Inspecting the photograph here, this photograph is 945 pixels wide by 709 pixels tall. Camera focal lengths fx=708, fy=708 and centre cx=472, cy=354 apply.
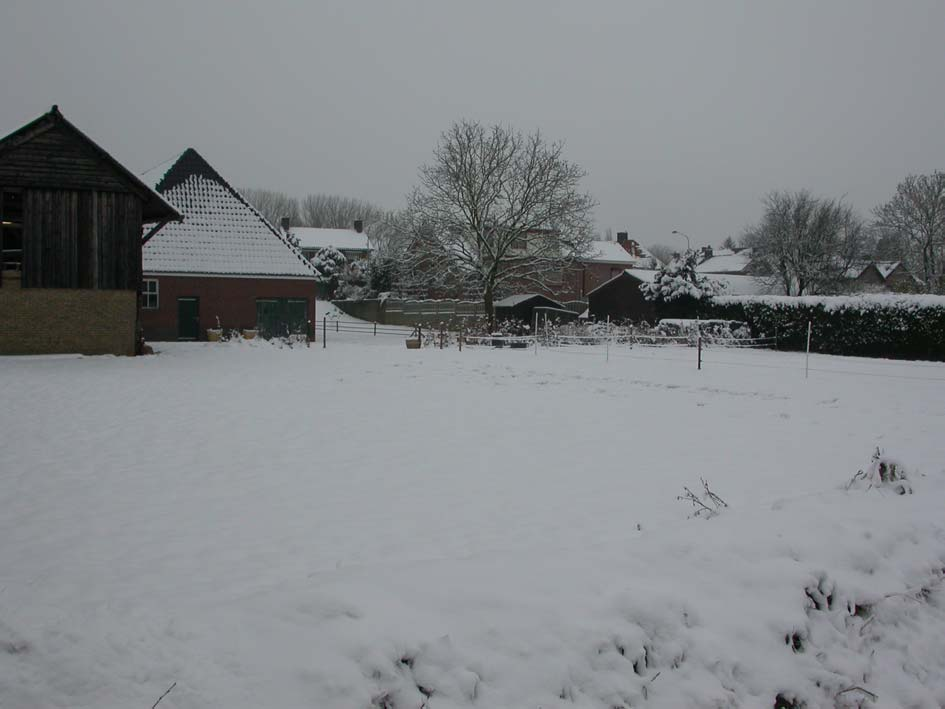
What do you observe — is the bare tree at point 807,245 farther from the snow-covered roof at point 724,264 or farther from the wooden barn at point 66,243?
the wooden barn at point 66,243

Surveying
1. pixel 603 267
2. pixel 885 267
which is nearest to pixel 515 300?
pixel 603 267

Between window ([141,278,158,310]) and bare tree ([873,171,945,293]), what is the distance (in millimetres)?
45172

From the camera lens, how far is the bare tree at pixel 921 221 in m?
47.0

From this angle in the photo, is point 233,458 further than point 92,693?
Yes

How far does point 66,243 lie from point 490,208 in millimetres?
19339

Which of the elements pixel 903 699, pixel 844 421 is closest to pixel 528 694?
pixel 903 699

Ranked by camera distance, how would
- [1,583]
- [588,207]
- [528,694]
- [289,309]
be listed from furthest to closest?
[588,207] → [289,309] → [1,583] → [528,694]

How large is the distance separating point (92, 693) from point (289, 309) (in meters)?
29.5

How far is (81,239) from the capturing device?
19.4m

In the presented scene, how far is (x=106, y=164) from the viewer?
63.9 ft

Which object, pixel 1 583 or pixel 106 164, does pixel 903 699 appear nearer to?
pixel 1 583

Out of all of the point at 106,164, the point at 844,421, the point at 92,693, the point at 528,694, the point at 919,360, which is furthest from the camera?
the point at 919,360

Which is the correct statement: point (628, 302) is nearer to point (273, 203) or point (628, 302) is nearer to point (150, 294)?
point (150, 294)

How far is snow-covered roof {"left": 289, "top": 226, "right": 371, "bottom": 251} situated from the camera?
77875mm
